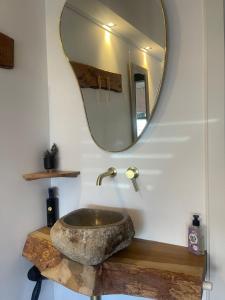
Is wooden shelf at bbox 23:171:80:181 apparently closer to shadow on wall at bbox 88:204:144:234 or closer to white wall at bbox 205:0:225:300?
shadow on wall at bbox 88:204:144:234

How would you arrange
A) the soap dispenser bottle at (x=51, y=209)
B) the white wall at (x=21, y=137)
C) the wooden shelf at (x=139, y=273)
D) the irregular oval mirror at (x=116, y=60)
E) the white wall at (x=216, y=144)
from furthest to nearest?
the soap dispenser bottle at (x=51, y=209)
the white wall at (x=21, y=137)
the irregular oval mirror at (x=116, y=60)
the white wall at (x=216, y=144)
the wooden shelf at (x=139, y=273)

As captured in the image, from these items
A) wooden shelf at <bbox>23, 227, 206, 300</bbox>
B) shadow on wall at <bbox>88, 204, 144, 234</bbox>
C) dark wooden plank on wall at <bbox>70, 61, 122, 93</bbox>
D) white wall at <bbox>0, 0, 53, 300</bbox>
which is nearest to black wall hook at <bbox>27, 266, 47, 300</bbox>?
white wall at <bbox>0, 0, 53, 300</bbox>

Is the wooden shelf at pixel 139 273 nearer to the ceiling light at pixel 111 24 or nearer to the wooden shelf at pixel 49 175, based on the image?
the wooden shelf at pixel 49 175

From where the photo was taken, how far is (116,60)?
1.37m

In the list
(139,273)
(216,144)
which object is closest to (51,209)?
(139,273)

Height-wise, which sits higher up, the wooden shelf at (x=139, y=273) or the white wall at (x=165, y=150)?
the white wall at (x=165, y=150)

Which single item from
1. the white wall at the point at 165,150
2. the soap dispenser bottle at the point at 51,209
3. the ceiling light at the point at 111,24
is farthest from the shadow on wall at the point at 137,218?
the ceiling light at the point at 111,24

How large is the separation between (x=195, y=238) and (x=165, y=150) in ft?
1.36

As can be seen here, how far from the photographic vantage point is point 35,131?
1562mm

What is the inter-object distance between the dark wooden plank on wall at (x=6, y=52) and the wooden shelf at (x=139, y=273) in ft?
3.06

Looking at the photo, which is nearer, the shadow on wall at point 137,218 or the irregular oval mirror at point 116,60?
the irregular oval mirror at point 116,60

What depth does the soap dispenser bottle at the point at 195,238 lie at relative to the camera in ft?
3.89

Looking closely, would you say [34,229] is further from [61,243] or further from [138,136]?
[138,136]

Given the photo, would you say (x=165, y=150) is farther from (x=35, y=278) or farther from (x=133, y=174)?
(x=35, y=278)
